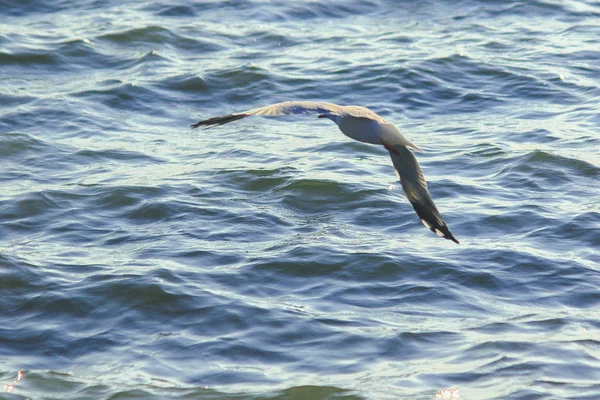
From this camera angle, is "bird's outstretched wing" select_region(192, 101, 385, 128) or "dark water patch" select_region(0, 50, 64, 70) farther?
"dark water patch" select_region(0, 50, 64, 70)

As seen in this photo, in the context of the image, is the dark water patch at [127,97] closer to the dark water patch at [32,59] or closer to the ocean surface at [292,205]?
the ocean surface at [292,205]

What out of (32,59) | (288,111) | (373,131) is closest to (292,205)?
(373,131)

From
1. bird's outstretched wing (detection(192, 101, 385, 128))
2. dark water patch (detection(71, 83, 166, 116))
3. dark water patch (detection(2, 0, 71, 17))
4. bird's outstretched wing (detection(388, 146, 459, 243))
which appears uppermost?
bird's outstretched wing (detection(192, 101, 385, 128))

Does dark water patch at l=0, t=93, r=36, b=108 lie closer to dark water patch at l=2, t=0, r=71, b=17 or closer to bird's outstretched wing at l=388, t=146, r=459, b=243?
dark water patch at l=2, t=0, r=71, b=17

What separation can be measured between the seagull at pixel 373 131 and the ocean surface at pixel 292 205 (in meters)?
0.76

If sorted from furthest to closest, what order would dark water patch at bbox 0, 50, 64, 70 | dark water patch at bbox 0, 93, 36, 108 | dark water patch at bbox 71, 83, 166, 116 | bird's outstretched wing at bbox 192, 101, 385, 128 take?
dark water patch at bbox 0, 50, 64, 70 < dark water patch at bbox 71, 83, 166, 116 < dark water patch at bbox 0, 93, 36, 108 < bird's outstretched wing at bbox 192, 101, 385, 128

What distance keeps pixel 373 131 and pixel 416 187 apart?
2.69ft

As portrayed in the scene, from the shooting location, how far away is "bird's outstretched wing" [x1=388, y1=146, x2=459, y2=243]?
5.59 m

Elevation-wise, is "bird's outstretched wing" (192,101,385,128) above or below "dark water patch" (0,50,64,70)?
above

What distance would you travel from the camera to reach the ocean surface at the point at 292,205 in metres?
5.48

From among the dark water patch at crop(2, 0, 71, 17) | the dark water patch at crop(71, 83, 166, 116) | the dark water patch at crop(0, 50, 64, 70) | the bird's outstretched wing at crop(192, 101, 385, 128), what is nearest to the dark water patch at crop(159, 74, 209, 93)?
the dark water patch at crop(71, 83, 166, 116)

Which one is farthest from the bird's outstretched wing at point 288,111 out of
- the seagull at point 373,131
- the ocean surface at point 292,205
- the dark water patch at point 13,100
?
the dark water patch at point 13,100

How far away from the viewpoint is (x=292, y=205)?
7918 mm

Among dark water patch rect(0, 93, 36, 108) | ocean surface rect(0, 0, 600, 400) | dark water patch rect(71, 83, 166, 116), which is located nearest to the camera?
ocean surface rect(0, 0, 600, 400)
